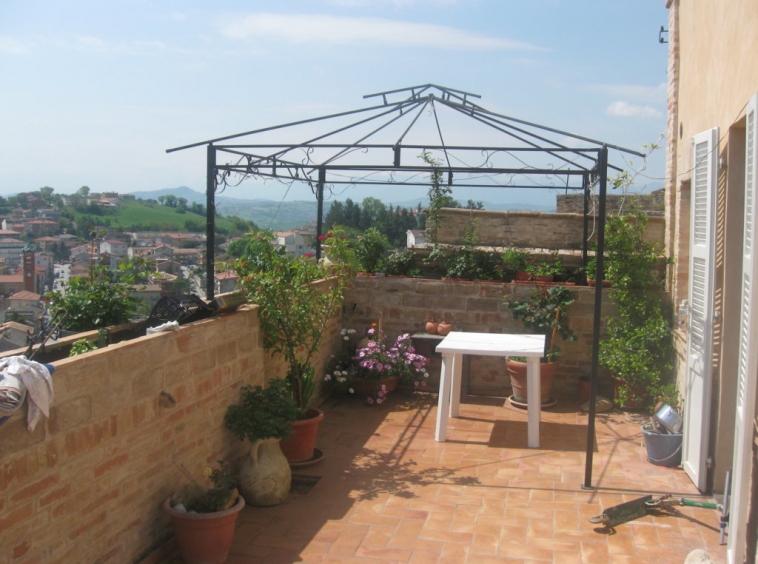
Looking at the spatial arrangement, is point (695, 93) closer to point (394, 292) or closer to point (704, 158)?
point (704, 158)

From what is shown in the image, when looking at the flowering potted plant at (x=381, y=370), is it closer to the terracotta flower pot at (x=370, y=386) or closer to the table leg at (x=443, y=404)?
the terracotta flower pot at (x=370, y=386)

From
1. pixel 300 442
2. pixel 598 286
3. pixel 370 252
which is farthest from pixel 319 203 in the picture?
pixel 598 286

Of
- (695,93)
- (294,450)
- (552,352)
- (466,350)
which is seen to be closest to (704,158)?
(695,93)

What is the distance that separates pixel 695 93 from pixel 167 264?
4676mm

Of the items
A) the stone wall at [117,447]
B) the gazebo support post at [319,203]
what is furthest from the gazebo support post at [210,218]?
the gazebo support post at [319,203]

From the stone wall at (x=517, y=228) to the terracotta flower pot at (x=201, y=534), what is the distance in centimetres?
621

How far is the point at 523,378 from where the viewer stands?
756 cm

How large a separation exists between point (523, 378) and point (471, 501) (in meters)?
2.68

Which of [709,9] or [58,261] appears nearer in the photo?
[709,9]

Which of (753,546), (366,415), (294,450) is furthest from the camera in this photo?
Result: (366,415)

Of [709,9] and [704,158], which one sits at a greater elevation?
[709,9]

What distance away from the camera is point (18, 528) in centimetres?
295

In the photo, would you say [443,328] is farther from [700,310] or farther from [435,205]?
[700,310]

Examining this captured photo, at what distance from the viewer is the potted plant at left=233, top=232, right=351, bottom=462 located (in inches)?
223
